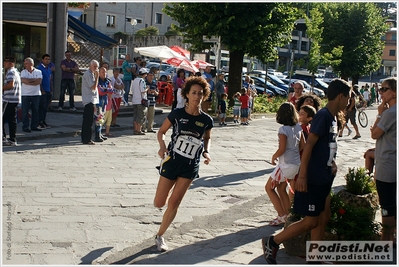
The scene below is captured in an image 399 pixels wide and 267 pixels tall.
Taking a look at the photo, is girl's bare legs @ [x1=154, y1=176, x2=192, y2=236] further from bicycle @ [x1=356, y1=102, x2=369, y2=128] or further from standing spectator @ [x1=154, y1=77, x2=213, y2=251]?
bicycle @ [x1=356, y1=102, x2=369, y2=128]

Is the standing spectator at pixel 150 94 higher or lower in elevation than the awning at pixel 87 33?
lower

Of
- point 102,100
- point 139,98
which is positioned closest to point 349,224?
point 102,100

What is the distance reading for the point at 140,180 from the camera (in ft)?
32.0

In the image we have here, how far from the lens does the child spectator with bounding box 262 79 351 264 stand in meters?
5.30

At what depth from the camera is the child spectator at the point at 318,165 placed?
5.30m

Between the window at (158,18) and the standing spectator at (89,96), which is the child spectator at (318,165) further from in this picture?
the window at (158,18)

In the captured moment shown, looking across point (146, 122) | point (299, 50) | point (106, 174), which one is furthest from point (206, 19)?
point (299, 50)

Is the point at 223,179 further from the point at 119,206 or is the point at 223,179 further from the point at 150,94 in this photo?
the point at 150,94

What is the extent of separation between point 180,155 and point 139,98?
30.3 feet

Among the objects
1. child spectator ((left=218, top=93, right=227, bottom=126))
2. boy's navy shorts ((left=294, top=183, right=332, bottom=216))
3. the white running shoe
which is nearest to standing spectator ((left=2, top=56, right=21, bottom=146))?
the white running shoe

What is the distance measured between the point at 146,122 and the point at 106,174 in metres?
6.49

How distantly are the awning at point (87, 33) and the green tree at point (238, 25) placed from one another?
4719 millimetres

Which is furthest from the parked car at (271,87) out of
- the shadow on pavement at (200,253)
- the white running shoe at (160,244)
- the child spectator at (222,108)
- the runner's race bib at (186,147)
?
the white running shoe at (160,244)

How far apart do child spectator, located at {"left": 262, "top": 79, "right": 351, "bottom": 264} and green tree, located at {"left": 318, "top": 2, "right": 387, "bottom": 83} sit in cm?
3772
